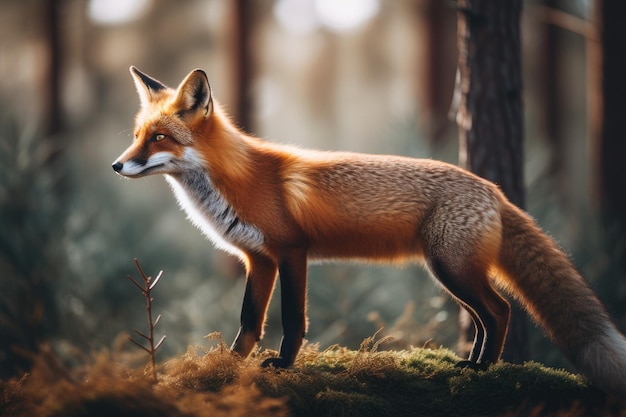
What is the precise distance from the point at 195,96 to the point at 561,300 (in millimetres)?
2619

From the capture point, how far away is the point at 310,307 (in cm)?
927

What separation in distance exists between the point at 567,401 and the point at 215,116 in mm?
2782

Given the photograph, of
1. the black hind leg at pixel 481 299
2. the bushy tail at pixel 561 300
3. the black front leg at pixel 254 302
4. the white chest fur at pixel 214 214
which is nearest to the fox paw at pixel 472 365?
the black hind leg at pixel 481 299

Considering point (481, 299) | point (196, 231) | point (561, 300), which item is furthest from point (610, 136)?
point (196, 231)

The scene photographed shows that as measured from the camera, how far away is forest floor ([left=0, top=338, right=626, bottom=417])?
2.77 metres

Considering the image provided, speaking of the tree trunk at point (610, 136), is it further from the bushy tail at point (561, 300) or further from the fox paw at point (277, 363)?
the fox paw at point (277, 363)

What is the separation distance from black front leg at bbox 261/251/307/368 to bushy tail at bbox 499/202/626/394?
133cm

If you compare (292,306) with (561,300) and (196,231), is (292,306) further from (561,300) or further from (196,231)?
(196,231)

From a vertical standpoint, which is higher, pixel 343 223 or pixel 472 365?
pixel 343 223

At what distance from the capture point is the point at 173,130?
12.4 feet

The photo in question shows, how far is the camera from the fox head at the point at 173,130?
3689mm

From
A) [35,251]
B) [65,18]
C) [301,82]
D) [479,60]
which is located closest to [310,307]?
[35,251]

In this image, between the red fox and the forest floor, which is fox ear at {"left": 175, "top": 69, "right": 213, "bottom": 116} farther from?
the forest floor

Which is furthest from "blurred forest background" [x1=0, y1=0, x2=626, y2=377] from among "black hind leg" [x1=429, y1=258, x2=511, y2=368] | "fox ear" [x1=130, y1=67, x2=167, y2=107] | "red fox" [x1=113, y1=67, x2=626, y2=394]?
"black hind leg" [x1=429, y1=258, x2=511, y2=368]
